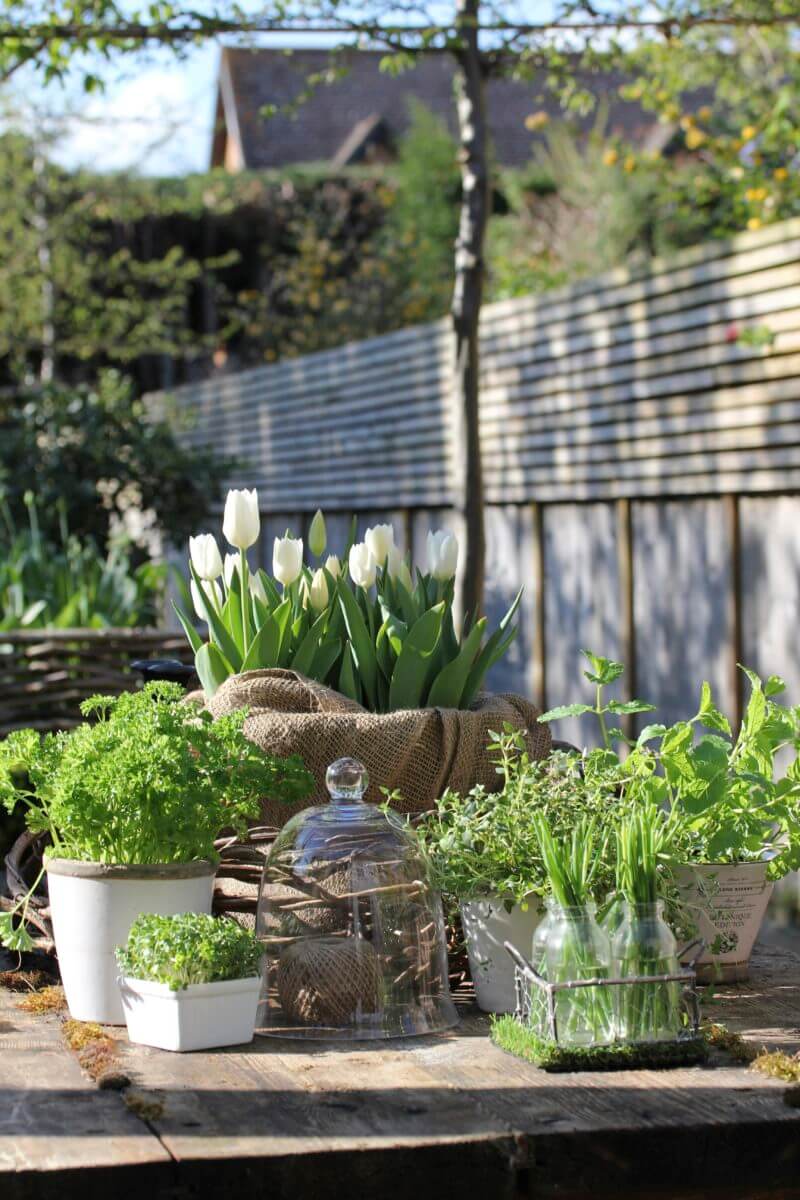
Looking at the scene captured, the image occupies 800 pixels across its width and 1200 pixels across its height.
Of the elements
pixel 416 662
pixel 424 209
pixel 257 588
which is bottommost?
pixel 416 662

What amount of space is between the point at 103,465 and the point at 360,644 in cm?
744

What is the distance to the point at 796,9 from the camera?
5.82 meters

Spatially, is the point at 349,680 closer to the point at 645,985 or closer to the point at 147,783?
the point at 147,783

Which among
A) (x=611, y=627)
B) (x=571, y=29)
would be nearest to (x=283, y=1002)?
(x=571, y=29)

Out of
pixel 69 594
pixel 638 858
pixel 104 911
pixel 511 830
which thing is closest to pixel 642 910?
pixel 638 858

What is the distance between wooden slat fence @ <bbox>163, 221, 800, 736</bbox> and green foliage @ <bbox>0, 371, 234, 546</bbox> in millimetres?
1214

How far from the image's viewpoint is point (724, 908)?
1.83 m

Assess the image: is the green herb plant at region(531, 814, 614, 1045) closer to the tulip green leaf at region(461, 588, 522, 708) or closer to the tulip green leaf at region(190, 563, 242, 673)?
the tulip green leaf at region(461, 588, 522, 708)

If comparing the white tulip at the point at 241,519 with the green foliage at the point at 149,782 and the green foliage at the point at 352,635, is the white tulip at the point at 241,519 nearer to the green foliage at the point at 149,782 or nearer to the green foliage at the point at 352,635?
the green foliage at the point at 352,635

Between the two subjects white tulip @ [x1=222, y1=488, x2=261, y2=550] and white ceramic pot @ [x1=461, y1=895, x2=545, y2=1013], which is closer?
white ceramic pot @ [x1=461, y1=895, x2=545, y2=1013]

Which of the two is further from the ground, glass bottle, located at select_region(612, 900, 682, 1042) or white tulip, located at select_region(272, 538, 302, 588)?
white tulip, located at select_region(272, 538, 302, 588)

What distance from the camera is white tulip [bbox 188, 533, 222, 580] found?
86.6 inches

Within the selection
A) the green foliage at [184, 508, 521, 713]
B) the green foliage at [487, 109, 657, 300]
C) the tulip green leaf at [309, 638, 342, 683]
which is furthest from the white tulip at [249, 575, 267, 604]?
the green foliage at [487, 109, 657, 300]

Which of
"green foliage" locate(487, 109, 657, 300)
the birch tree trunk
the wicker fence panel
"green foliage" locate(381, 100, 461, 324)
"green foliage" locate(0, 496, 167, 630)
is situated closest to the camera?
the wicker fence panel
